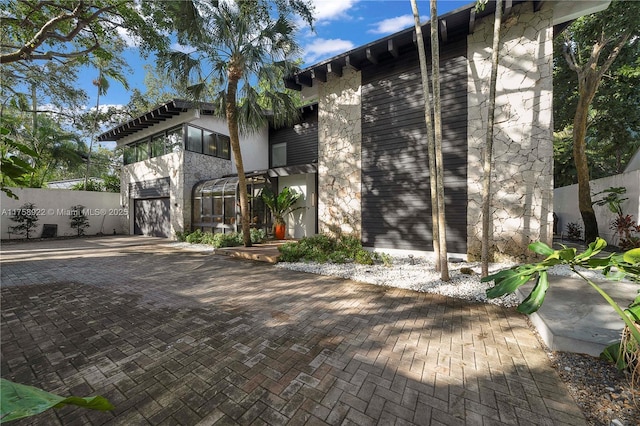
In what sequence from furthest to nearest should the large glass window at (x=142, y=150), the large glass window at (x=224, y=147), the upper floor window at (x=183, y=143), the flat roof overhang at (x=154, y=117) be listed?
the large glass window at (x=142, y=150) → the large glass window at (x=224, y=147) → the upper floor window at (x=183, y=143) → the flat roof overhang at (x=154, y=117)

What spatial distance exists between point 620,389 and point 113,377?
183 inches

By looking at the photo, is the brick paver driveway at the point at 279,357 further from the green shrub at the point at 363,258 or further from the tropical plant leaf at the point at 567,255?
the green shrub at the point at 363,258

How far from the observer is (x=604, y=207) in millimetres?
8141

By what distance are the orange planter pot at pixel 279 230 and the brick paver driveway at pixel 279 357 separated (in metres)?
6.15

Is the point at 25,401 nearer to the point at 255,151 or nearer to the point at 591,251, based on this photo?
the point at 591,251

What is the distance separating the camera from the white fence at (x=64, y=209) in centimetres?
1275

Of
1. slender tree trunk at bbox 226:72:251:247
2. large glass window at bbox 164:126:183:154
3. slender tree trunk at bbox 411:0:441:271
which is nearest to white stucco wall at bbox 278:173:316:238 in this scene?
slender tree trunk at bbox 226:72:251:247

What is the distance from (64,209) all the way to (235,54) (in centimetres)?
1451

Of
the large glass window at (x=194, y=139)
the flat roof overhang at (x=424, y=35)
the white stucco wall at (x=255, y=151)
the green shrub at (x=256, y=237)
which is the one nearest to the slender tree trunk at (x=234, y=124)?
the green shrub at (x=256, y=237)

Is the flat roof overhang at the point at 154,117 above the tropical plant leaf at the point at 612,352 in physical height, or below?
above

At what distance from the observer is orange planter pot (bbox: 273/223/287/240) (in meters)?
11.0

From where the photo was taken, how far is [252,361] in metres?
2.66

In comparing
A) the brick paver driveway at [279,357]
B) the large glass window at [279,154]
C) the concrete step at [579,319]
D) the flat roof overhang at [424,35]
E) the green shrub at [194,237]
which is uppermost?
the flat roof overhang at [424,35]

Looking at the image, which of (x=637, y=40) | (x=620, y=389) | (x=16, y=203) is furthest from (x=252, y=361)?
(x=16, y=203)
